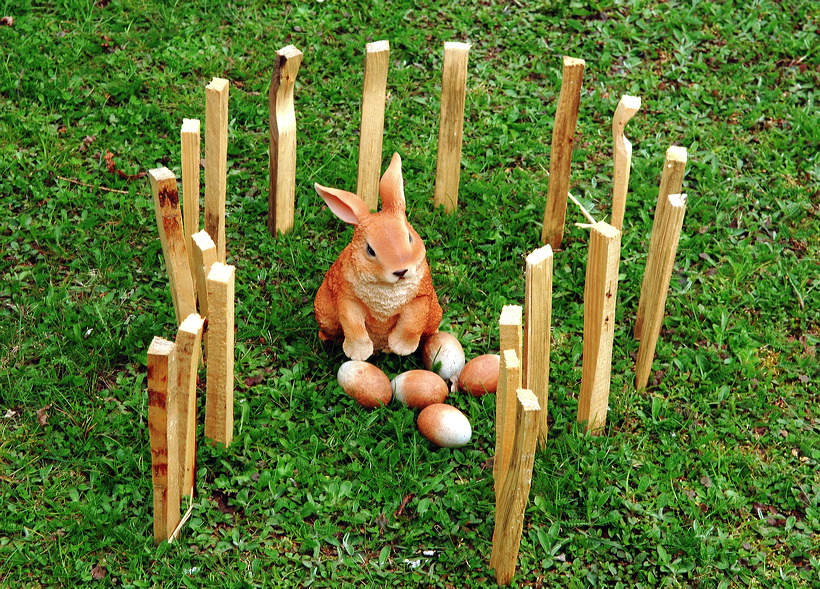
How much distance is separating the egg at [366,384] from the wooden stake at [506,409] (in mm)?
635

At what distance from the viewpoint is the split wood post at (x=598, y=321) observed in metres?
3.35

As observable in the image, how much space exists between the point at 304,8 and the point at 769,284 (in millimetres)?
3352

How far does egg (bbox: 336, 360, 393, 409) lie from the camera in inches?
150

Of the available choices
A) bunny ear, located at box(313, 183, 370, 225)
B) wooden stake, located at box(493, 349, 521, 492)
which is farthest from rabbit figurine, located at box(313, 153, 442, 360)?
wooden stake, located at box(493, 349, 521, 492)

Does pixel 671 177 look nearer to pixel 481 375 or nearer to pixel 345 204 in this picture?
pixel 481 375

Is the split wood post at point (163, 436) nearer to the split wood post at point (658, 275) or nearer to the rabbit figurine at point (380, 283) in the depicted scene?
the rabbit figurine at point (380, 283)

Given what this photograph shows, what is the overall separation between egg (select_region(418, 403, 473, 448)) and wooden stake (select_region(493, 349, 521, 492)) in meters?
0.30

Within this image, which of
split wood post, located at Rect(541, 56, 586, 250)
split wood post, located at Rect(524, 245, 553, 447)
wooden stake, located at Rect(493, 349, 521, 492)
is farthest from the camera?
split wood post, located at Rect(541, 56, 586, 250)

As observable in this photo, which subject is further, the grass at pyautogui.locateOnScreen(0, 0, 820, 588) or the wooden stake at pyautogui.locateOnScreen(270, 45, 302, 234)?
the wooden stake at pyautogui.locateOnScreen(270, 45, 302, 234)

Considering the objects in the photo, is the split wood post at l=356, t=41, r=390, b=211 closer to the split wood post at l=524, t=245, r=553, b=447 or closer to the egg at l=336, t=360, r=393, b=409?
the egg at l=336, t=360, r=393, b=409

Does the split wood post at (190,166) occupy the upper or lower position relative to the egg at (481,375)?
upper

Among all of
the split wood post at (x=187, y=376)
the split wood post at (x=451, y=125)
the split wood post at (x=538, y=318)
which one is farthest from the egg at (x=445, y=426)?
the split wood post at (x=451, y=125)

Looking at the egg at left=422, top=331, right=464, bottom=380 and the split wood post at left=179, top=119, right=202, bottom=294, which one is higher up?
the split wood post at left=179, top=119, right=202, bottom=294

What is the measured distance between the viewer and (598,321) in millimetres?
3508
